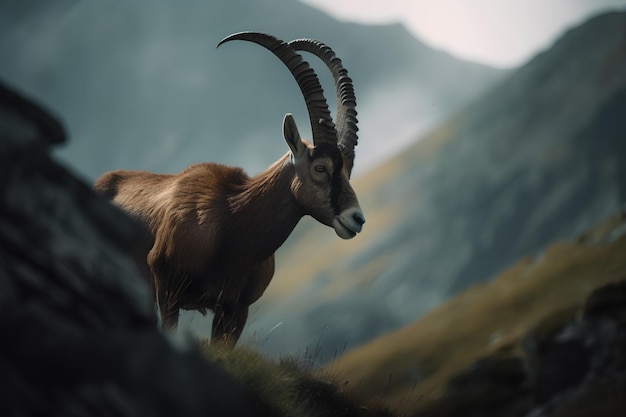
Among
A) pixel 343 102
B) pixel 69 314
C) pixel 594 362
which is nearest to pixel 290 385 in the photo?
pixel 343 102

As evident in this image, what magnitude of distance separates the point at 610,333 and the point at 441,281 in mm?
68723

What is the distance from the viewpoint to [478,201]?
4444 inches

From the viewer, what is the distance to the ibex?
10.1 meters

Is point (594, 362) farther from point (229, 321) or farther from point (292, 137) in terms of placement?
point (229, 321)

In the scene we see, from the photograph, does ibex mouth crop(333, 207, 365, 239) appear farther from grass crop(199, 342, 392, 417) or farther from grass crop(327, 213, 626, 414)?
grass crop(327, 213, 626, 414)

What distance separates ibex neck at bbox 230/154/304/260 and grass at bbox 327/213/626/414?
1706 inches

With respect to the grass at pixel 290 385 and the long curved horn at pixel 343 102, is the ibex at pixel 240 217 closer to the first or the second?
the long curved horn at pixel 343 102

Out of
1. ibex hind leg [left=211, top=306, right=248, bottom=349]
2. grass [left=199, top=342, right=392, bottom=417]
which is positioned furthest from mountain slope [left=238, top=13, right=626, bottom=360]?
grass [left=199, top=342, right=392, bottom=417]

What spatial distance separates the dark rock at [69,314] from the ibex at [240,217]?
5528mm

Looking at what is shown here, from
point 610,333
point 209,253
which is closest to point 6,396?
point 209,253

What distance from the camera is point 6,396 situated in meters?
3.65

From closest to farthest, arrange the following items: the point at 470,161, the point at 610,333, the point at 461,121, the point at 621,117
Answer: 1. the point at 610,333
2. the point at 621,117
3. the point at 470,161
4. the point at 461,121

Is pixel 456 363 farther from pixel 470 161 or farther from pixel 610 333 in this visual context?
pixel 470 161

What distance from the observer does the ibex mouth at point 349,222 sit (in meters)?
9.90
